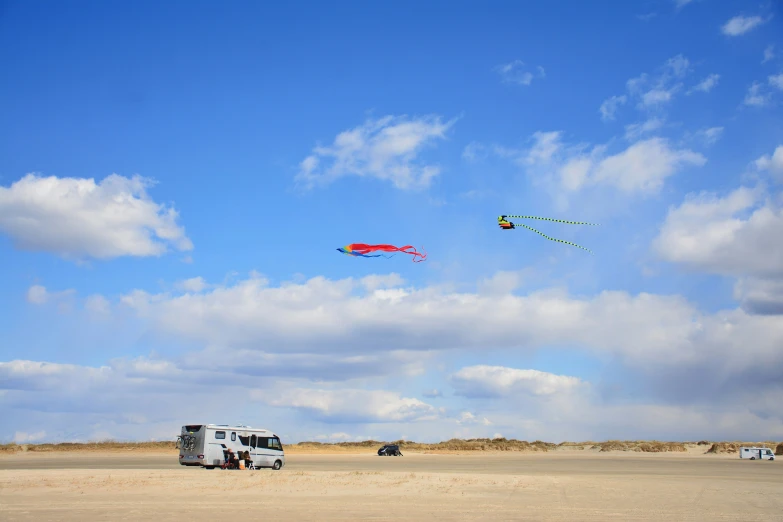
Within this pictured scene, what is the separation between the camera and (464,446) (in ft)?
393

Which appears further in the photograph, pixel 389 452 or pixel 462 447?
pixel 462 447

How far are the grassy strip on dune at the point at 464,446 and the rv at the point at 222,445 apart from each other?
5579 cm

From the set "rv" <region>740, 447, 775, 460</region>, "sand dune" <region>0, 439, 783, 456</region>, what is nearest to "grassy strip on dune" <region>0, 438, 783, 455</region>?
"sand dune" <region>0, 439, 783, 456</region>

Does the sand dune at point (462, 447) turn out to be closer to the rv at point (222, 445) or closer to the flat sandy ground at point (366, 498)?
the rv at point (222, 445)

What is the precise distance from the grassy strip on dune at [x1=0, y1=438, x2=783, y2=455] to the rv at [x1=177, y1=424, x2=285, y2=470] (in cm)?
5579

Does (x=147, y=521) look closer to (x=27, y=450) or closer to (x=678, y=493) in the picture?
(x=678, y=493)

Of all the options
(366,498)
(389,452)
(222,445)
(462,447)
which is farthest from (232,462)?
(462,447)

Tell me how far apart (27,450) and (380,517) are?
8227cm

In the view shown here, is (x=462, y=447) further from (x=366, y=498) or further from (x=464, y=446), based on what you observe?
(x=366, y=498)

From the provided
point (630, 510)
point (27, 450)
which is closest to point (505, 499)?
point (630, 510)

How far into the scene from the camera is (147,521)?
17703 millimetres

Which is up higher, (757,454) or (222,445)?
(222,445)

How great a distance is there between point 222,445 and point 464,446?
86789 mm

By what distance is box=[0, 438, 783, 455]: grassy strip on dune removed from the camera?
91625 mm
